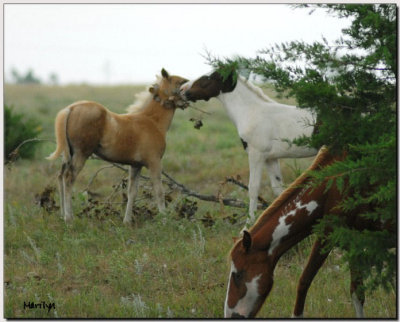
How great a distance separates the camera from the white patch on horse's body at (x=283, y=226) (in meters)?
4.20

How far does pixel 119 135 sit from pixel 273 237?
147 inches

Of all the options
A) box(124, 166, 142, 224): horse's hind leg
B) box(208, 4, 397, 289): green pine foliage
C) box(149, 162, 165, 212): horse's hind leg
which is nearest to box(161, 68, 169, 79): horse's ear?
box(149, 162, 165, 212): horse's hind leg

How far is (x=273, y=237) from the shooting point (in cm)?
419

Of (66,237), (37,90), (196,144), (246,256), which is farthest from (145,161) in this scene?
(37,90)

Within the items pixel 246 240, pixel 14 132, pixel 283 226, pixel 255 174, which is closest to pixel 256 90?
pixel 255 174

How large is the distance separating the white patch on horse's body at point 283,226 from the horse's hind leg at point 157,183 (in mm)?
3553

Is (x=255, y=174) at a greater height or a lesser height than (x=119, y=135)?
lesser

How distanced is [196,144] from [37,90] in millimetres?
14597

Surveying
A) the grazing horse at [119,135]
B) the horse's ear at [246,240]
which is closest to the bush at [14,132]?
the grazing horse at [119,135]

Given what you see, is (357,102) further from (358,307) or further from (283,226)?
(358,307)

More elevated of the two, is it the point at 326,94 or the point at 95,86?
the point at 326,94

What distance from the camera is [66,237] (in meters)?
7.16

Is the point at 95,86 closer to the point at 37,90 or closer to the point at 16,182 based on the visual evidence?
the point at 37,90

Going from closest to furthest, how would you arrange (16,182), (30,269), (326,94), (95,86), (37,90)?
(326,94)
(30,269)
(16,182)
(37,90)
(95,86)
